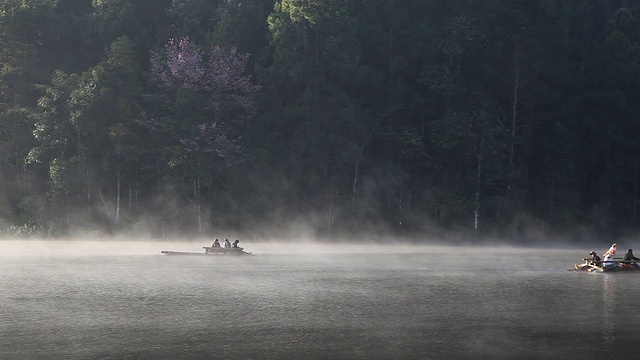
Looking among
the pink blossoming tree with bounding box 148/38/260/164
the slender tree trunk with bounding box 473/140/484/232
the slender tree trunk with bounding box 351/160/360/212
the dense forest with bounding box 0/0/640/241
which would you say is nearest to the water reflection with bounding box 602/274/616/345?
the slender tree trunk with bounding box 473/140/484/232

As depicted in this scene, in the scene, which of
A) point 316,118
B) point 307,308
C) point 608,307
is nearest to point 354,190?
point 316,118

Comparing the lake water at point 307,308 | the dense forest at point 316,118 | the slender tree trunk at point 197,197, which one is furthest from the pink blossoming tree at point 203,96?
the lake water at point 307,308

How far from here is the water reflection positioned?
27797mm

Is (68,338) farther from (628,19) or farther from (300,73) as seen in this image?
(628,19)

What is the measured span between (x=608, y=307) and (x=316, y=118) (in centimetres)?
3856

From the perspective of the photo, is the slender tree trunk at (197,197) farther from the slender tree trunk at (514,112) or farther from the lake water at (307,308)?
the slender tree trunk at (514,112)

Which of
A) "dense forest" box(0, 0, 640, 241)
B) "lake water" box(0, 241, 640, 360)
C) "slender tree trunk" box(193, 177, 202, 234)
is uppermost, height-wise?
"dense forest" box(0, 0, 640, 241)

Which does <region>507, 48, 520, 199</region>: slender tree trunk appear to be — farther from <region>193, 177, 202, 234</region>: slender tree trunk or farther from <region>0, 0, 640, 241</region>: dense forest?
<region>193, 177, 202, 234</region>: slender tree trunk

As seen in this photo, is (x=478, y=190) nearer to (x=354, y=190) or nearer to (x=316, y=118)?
(x=354, y=190)

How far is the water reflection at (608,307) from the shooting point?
2780 cm

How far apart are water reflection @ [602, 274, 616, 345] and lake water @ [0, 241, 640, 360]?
0.36 feet

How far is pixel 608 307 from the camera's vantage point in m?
34.2

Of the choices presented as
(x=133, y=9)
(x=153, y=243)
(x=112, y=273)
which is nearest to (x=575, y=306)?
(x=112, y=273)

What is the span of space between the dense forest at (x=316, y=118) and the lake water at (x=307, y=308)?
1643cm
